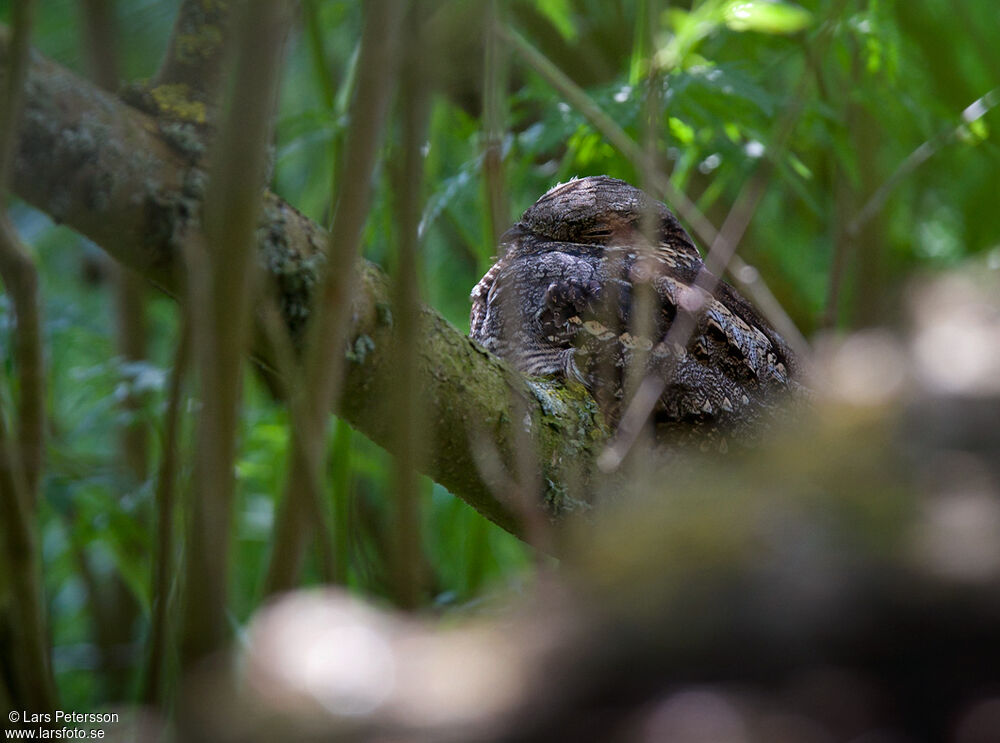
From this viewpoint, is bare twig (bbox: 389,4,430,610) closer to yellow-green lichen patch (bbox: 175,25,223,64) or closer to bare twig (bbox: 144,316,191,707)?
bare twig (bbox: 144,316,191,707)

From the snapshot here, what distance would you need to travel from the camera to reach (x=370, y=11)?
2.59 ft

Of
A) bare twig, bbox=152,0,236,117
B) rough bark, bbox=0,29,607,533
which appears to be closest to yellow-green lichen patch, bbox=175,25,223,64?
bare twig, bbox=152,0,236,117

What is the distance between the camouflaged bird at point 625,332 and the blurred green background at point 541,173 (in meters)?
0.22

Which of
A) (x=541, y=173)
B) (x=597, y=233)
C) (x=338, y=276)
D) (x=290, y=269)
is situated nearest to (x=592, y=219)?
(x=597, y=233)

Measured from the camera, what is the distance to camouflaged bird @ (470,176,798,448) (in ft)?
7.88

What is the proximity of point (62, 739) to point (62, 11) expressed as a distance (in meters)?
3.68

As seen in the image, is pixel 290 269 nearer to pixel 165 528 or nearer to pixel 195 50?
pixel 195 50

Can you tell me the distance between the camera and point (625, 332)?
94.0 inches

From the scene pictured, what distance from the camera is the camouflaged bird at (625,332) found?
2.40 meters

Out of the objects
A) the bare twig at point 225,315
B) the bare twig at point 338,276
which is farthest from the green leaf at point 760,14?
the bare twig at point 225,315

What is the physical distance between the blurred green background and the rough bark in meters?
0.15

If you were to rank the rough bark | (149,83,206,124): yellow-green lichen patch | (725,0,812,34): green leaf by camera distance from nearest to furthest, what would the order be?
the rough bark → (149,83,206,124): yellow-green lichen patch → (725,0,812,34): green leaf

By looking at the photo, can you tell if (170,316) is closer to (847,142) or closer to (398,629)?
(847,142)

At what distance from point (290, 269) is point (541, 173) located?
7.15 feet
